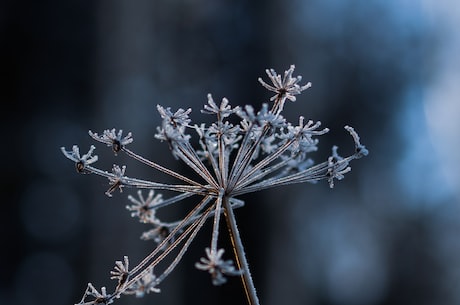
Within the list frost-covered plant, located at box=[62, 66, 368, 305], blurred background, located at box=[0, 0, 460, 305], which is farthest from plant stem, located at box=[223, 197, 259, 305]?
blurred background, located at box=[0, 0, 460, 305]

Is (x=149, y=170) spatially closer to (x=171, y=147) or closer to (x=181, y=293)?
(x=181, y=293)

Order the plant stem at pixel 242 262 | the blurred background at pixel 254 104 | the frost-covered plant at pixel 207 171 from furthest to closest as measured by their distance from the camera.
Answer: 1. the blurred background at pixel 254 104
2. the frost-covered plant at pixel 207 171
3. the plant stem at pixel 242 262

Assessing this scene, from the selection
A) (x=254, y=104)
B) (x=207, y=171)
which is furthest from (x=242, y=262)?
(x=254, y=104)

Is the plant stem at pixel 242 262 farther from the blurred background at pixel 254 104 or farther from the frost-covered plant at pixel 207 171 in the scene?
the blurred background at pixel 254 104

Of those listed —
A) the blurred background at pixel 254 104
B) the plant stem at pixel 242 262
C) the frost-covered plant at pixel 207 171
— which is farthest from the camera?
the blurred background at pixel 254 104

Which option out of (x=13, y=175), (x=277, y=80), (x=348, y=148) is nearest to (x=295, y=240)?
(x=348, y=148)

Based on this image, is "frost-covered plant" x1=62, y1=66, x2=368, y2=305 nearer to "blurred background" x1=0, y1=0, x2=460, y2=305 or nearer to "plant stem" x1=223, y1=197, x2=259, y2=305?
"plant stem" x1=223, y1=197, x2=259, y2=305

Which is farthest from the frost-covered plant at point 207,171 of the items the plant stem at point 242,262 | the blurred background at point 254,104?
the blurred background at point 254,104

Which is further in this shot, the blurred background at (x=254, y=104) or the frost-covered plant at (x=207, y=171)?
the blurred background at (x=254, y=104)

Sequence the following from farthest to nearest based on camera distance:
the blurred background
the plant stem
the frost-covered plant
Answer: the blurred background → the frost-covered plant → the plant stem
